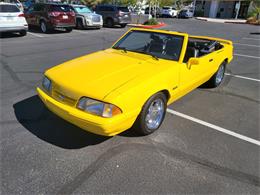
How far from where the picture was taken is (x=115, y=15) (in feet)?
57.9

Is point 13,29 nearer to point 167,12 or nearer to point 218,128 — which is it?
point 218,128

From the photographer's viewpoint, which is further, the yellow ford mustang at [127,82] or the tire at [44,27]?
the tire at [44,27]

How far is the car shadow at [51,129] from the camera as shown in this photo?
3146mm

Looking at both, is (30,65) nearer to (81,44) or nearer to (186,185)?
(81,44)

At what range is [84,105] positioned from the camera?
273 cm

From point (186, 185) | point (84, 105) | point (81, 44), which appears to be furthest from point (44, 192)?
point (81, 44)

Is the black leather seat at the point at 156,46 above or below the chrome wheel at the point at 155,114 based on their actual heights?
above

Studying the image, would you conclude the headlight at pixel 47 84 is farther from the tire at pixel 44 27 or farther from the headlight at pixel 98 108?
the tire at pixel 44 27

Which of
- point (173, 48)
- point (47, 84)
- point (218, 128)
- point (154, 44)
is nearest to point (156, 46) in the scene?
point (154, 44)

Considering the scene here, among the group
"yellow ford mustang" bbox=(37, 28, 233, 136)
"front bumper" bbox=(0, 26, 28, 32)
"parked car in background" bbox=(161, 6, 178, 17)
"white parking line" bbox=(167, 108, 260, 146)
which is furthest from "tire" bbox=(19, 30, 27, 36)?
"parked car in background" bbox=(161, 6, 178, 17)

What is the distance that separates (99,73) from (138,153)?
1238 mm

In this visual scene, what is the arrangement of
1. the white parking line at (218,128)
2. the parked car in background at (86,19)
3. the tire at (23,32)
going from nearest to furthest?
the white parking line at (218,128), the tire at (23,32), the parked car in background at (86,19)

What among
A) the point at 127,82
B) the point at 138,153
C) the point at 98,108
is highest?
the point at 127,82

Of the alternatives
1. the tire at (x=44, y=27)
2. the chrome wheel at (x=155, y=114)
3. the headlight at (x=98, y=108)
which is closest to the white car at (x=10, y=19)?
the tire at (x=44, y=27)
